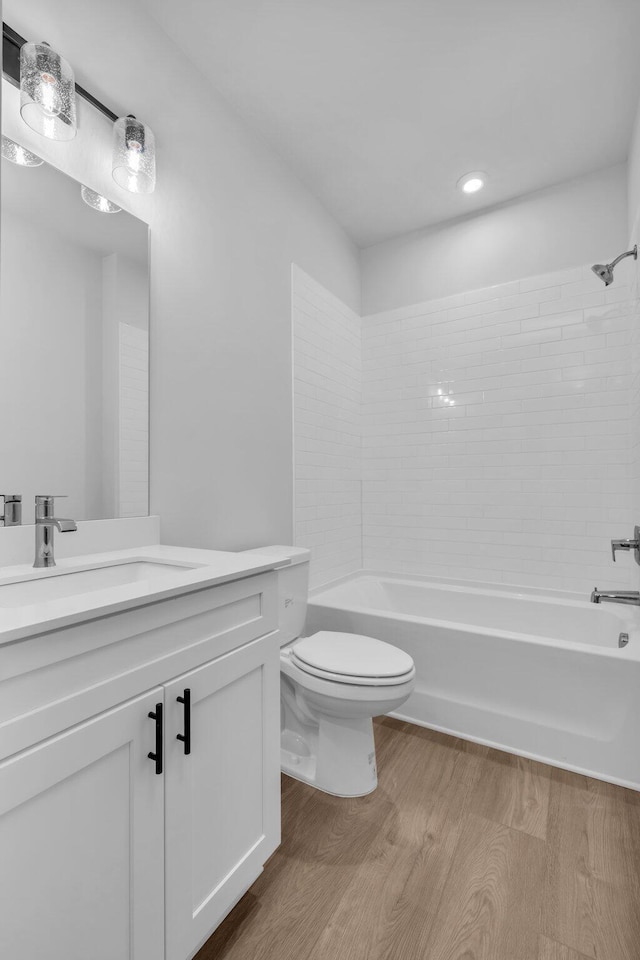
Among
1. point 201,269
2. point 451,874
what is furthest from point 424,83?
point 451,874

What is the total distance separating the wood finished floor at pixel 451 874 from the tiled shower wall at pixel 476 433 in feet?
3.90

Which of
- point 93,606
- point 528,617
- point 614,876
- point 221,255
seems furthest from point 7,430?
point 528,617

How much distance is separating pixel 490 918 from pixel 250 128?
9.97ft

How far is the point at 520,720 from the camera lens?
75.2 inches

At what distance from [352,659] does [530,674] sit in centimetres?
79

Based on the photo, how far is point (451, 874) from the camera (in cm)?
133

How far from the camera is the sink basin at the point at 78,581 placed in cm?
108

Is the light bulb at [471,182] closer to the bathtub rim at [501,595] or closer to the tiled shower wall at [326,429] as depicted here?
the tiled shower wall at [326,429]

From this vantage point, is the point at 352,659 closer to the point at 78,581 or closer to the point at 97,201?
the point at 78,581

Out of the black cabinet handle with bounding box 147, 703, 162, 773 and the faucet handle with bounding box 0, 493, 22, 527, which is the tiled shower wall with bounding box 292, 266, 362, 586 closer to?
the faucet handle with bounding box 0, 493, 22, 527

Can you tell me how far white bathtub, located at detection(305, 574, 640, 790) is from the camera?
1.74 meters

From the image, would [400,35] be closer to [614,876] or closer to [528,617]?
[528,617]

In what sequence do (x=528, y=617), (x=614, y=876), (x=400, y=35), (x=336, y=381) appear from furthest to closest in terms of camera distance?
(x=336, y=381), (x=528, y=617), (x=400, y=35), (x=614, y=876)

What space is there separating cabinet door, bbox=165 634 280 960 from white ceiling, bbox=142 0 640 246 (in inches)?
84.1
